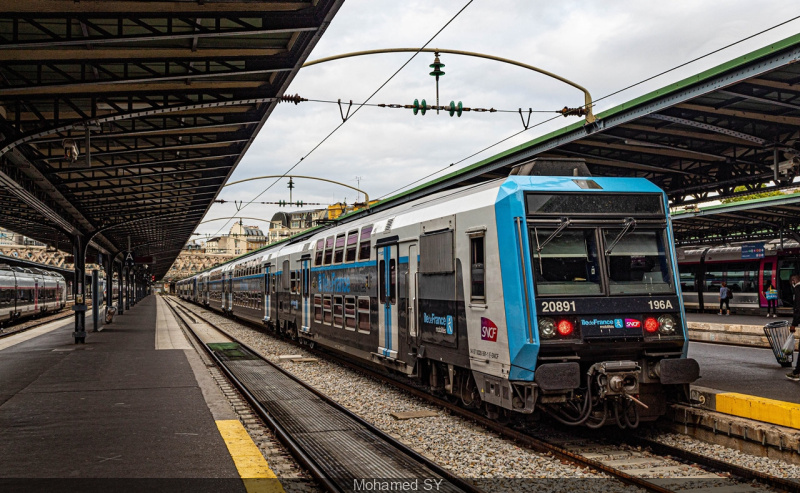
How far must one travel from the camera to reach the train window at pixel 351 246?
1427 cm

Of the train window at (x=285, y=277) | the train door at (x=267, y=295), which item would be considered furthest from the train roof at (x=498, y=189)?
the train door at (x=267, y=295)

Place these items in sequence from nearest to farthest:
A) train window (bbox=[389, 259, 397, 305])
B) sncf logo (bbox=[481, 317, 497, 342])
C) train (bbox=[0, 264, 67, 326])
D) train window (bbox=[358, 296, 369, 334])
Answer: sncf logo (bbox=[481, 317, 497, 342]), train window (bbox=[389, 259, 397, 305]), train window (bbox=[358, 296, 369, 334]), train (bbox=[0, 264, 67, 326])

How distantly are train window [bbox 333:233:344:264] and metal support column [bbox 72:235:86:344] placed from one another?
1043 centimetres

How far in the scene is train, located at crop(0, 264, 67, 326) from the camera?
1372 inches

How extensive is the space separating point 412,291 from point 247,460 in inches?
165

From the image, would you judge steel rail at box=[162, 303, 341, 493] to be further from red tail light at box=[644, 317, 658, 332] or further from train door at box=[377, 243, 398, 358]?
red tail light at box=[644, 317, 658, 332]

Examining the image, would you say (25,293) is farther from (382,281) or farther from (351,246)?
(382,281)

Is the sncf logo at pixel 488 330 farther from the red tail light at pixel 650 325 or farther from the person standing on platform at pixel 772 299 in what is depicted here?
the person standing on platform at pixel 772 299

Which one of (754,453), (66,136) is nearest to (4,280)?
(66,136)

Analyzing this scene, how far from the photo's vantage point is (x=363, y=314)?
13.6 metres

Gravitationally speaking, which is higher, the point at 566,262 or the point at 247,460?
the point at 566,262

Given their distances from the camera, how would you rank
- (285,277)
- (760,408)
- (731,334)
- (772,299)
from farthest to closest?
(772,299) → (285,277) → (731,334) → (760,408)

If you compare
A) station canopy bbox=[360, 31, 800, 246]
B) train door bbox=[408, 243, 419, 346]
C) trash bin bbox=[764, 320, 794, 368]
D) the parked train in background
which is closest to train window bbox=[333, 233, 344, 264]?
train door bbox=[408, 243, 419, 346]

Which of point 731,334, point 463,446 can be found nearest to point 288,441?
point 463,446
